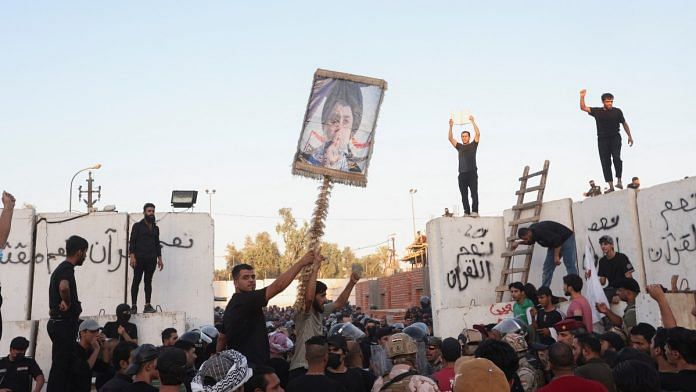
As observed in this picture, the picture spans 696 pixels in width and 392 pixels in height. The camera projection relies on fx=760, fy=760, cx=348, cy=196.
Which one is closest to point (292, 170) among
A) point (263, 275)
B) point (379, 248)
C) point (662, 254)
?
point (662, 254)

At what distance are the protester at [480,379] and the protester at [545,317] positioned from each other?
441 centimetres

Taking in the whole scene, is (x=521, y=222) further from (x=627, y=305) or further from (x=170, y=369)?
(x=170, y=369)

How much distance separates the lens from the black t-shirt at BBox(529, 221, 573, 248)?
40.3 ft

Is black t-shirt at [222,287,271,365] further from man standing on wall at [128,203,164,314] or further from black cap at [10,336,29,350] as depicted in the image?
man standing on wall at [128,203,164,314]

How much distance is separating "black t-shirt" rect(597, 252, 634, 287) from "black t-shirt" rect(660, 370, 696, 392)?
5859mm

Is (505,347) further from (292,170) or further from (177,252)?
(177,252)

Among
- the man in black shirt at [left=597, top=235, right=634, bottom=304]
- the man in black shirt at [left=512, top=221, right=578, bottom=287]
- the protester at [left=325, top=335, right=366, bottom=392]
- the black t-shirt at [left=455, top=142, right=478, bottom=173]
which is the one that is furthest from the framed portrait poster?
the black t-shirt at [left=455, top=142, right=478, bottom=173]

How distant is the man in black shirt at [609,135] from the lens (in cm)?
1295

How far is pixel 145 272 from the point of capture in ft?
43.1

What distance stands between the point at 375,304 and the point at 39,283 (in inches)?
781

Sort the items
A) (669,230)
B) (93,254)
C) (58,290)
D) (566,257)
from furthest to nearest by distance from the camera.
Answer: (93,254) < (566,257) < (669,230) < (58,290)

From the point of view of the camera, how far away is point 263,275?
74250mm

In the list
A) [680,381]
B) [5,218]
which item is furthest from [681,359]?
[5,218]

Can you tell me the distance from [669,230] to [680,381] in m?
7.18
